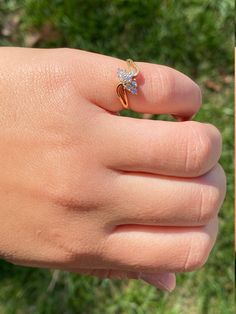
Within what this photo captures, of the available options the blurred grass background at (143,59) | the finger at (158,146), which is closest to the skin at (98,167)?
the finger at (158,146)

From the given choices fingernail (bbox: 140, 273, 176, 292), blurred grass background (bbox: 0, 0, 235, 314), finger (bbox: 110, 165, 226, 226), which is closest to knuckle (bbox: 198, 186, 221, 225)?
finger (bbox: 110, 165, 226, 226)

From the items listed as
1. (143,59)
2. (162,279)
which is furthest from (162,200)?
(143,59)

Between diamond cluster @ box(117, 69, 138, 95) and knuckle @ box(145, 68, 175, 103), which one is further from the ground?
diamond cluster @ box(117, 69, 138, 95)

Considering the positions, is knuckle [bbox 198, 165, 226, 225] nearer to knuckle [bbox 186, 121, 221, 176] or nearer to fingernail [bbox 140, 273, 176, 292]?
knuckle [bbox 186, 121, 221, 176]

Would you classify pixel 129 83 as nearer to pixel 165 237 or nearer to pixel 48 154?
pixel 48 154

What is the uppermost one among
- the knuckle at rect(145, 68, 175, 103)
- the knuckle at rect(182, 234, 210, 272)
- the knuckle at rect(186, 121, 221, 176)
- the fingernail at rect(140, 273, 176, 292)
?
the knuckle at rect(145, 68, 175, 103)

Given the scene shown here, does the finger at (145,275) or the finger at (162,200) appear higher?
the finger at (162,200)

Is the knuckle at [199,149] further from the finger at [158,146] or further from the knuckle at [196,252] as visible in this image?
the knuckle at [196,252]

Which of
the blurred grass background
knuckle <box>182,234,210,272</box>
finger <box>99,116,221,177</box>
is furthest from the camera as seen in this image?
the blurred grass background
